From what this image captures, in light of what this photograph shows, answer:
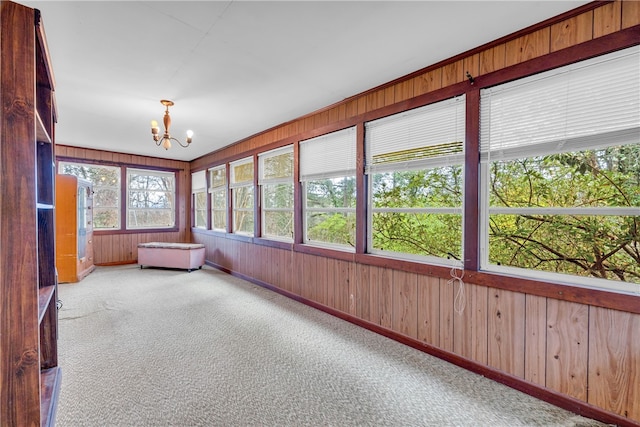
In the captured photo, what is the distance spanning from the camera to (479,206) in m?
2.33

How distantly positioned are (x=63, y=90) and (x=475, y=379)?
4.84m

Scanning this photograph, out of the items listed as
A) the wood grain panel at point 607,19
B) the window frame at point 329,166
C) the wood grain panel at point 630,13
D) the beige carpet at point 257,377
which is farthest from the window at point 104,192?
the wood grain panel at point 630,13

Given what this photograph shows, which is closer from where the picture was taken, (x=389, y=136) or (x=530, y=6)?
(x=530, y=6)

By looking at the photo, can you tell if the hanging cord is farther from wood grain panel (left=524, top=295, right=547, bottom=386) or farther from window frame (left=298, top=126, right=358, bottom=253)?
window frame (left=298, top=126, right=358, bottom=253)

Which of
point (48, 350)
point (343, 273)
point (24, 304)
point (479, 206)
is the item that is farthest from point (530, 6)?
point (48, 350)

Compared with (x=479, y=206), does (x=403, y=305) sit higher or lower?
lower

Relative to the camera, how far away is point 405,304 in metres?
2.81

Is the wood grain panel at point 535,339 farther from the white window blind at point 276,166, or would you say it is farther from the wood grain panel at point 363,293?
the white window blind at point 276,166

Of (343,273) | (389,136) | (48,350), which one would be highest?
(389,136)

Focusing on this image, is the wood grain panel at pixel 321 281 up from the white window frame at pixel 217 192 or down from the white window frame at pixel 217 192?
down

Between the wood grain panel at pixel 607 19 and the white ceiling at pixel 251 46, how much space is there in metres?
0.14

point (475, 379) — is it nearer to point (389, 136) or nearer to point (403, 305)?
point (403, 305)

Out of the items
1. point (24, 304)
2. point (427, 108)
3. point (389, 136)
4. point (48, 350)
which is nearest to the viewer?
point (24, 304)

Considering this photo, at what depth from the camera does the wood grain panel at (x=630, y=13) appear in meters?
1.67
